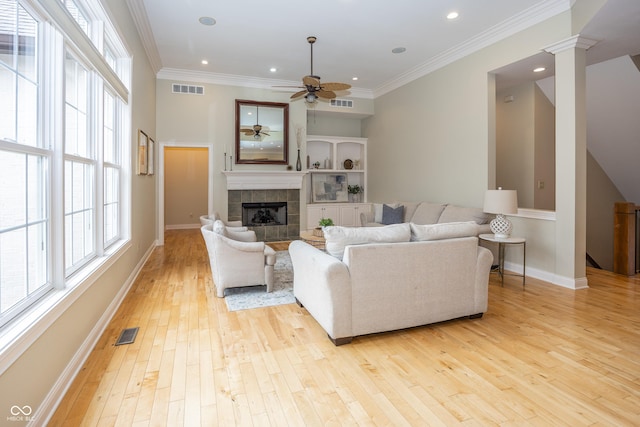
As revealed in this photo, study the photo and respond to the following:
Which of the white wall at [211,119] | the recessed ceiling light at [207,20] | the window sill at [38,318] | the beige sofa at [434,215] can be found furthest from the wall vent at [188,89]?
the window sill at [38,318]

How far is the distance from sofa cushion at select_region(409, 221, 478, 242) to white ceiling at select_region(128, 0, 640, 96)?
277cm

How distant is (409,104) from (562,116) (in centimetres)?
304

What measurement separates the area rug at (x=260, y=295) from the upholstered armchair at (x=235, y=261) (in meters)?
0.12

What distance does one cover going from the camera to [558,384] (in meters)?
2.12

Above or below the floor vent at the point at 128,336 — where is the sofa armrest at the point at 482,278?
above

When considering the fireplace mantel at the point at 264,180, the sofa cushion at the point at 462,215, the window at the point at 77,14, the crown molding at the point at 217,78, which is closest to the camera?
the window at the point at 77,14

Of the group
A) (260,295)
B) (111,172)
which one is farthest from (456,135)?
(111,172)

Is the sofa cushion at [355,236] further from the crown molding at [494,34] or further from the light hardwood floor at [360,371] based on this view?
the crown molding at [494,34]

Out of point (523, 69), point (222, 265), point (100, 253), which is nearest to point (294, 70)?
point (523, 69)

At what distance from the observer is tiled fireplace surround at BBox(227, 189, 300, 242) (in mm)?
7129

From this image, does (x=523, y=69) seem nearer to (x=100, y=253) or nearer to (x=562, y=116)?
(x=562, y=116)

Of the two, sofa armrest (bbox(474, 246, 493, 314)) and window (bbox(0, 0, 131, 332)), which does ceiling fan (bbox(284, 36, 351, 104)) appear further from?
sofa armrest (bbox(474, 246, 493, 314))

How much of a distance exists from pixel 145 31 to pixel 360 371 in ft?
16.4

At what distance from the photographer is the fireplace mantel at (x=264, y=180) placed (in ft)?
23.0
